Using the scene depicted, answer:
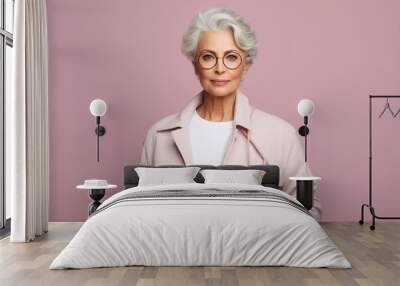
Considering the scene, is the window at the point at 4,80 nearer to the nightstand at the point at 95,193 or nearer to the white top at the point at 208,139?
the nightstand at the point at 95,193

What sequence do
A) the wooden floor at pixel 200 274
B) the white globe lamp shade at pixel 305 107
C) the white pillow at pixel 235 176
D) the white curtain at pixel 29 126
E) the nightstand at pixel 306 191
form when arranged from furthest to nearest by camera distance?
the white globe lamp shade at pixel 305 107 < the nightstand at pixel 306 191 < the white pillow at pixel 235 176 < the white curtain at pixel 29 126 < the wooden floor at pixel 200 274

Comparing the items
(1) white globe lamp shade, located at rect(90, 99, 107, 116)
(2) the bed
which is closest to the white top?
(1) white globe lamp shade, located at rect(90, 99, 107, 116)

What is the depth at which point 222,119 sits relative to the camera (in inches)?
281

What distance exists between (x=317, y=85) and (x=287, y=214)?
2850 millimetres

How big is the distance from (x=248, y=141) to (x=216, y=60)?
99 centimetres

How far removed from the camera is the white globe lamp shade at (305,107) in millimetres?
6974

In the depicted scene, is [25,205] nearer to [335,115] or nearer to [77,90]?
[77,90]

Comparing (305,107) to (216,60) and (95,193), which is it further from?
(95,193)

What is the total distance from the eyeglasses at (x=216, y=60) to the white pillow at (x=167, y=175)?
1.26 meters

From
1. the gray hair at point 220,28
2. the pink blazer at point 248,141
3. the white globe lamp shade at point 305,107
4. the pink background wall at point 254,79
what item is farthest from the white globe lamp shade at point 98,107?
the white globe lamp shade at point 305,107

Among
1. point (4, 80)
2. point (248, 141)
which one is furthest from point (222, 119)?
point (4, 80)

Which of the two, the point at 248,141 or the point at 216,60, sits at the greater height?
the point at 216,60

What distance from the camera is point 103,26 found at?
7273mm

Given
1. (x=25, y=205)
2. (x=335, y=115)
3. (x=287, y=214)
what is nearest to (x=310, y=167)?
(x=335, y=115)
